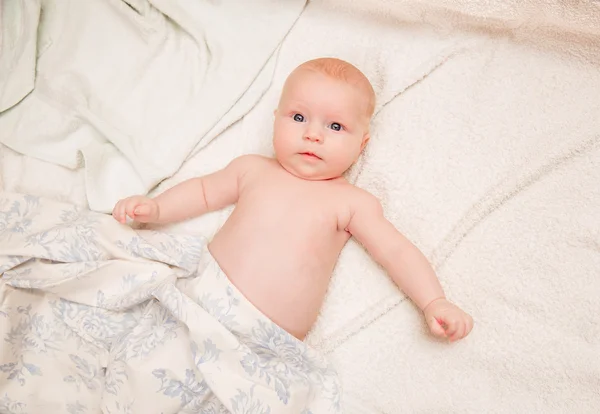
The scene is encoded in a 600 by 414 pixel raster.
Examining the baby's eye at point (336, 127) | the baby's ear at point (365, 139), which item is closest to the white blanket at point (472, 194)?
the baby's ear at point (365, 139)

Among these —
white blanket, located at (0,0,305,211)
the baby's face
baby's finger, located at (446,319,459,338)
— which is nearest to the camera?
baby's finger, located at (446,319,459,338)

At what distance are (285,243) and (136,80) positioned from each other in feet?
1.95

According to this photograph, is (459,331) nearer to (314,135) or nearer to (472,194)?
(472,194)

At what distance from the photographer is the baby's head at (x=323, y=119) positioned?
1255mm

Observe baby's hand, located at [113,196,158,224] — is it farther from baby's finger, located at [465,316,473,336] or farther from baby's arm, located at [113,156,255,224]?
baby's finger, located at [465,316,473,336]

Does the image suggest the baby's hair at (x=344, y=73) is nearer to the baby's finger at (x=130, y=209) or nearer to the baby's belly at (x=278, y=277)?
the baby's belly at (x=278, y=277)

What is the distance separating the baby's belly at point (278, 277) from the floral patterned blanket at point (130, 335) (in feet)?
0.10

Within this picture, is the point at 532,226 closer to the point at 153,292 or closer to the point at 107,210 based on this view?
the point at 153,292

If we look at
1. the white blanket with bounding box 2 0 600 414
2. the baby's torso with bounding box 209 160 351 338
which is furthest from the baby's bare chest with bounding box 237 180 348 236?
the white blanket with bounding box 2 0 600 414

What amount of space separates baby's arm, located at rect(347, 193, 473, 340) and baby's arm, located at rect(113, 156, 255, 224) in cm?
28

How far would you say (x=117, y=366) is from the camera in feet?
3.87

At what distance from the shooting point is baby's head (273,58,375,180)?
1.25 m

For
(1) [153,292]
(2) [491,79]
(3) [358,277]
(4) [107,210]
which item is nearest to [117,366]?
(1) [153,292]

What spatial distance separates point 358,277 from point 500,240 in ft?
1.00
